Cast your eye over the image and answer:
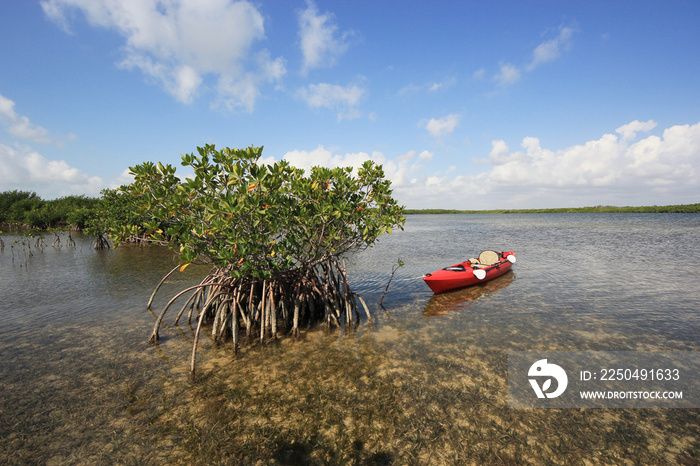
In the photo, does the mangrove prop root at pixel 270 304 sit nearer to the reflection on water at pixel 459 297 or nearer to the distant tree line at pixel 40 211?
the reflection on water at pixel 459 297

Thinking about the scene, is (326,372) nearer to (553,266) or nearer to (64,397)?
(64,397)

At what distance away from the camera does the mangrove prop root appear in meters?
A: 8.47

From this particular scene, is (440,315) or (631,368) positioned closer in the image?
(631,368)

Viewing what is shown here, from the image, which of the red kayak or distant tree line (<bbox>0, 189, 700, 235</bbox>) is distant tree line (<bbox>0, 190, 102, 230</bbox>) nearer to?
distant tree line (<bbox>0, 189, 700, 235</bbox>)

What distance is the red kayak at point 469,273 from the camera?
512 inches

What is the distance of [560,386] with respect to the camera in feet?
20.9

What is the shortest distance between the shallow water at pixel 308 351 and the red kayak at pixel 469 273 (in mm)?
504

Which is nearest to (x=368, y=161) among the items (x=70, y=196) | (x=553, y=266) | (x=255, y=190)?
(x=255, y=190)

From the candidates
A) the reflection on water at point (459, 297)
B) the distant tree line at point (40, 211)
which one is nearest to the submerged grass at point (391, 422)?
the reflection on water at point (459, 297)

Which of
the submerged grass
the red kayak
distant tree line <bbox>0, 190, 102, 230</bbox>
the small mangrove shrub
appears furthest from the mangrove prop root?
distant tree line <bbox>0, 190, 102, 230</bbox>

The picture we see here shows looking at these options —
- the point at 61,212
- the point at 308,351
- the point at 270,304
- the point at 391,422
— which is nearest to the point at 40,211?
the point at 61,212

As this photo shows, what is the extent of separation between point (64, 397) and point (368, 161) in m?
9.02

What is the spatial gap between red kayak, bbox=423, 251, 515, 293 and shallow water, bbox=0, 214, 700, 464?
504 millimetres

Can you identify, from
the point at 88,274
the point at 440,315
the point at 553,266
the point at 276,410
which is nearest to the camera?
the point at 276,410
